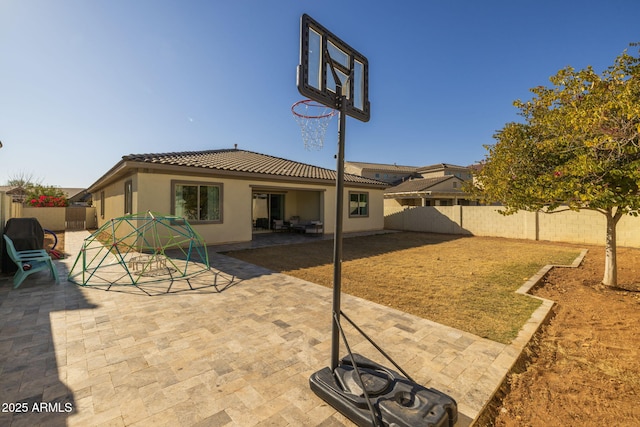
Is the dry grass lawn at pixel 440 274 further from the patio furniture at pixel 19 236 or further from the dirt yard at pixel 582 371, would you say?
the patio furniture at pixel 19 236

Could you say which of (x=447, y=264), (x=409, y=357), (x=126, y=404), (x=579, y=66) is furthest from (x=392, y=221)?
(x=126, y=404)

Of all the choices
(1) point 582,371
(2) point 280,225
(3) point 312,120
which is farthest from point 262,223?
(1) point 582,371

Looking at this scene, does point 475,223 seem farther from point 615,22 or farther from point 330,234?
point 615,22

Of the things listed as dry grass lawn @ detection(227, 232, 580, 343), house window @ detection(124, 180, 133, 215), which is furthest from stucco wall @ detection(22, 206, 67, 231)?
dry grass lawn @ detection(227, 232, 580, 343)

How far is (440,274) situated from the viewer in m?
6.64

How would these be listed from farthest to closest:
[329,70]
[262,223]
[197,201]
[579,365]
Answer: [262,223] < [197,201] < [579,365] < [329,70]

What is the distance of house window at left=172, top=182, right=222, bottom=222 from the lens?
9750 millimetres

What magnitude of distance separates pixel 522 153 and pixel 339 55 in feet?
16.0

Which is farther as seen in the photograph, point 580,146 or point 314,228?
point 314,228

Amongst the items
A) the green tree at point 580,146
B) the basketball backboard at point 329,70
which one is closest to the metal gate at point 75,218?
the basketball backboard at point 329,70

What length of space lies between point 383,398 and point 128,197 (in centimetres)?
1183

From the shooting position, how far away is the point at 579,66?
443 centimetres

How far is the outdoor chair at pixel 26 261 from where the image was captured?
514 centimetres

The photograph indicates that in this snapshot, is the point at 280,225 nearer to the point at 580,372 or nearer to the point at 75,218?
the point at 580,372
